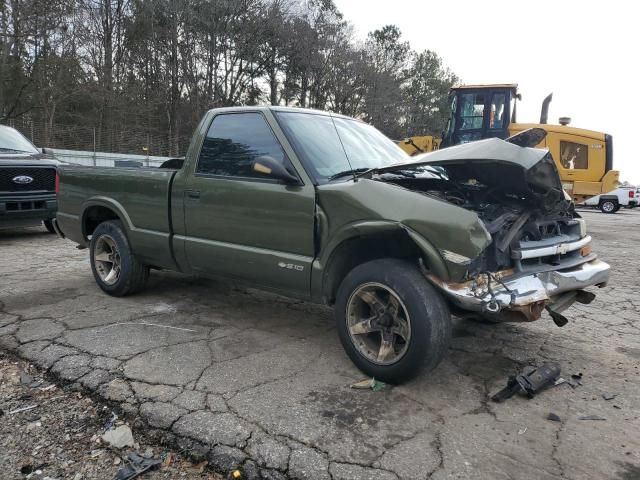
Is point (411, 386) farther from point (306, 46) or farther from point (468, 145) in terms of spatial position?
point (306, 46)

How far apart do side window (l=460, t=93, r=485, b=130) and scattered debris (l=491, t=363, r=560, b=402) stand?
33.8 ft

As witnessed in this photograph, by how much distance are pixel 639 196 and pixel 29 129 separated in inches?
1129

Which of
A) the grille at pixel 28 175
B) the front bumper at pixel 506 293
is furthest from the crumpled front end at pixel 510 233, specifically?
the grille at pixel 28 175

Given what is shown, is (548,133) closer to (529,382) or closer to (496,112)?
(496,112)

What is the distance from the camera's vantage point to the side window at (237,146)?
3.51 m

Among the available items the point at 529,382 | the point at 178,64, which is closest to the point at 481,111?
the point at 529,382

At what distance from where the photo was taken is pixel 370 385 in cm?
285

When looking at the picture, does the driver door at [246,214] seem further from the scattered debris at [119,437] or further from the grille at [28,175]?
the grille at [28,175]

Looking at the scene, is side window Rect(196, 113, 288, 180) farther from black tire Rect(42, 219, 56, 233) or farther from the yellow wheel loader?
the yellow wheel loader

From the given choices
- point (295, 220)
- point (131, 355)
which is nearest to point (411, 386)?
point (295, 220)

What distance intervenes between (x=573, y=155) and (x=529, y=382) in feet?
37.9

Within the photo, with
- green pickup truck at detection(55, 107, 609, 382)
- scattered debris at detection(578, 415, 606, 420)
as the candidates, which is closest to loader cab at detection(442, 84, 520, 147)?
green pickup truck at detection(55, 107, 609, 382)

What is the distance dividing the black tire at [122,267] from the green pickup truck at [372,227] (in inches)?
11.8

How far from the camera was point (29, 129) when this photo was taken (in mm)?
18578
